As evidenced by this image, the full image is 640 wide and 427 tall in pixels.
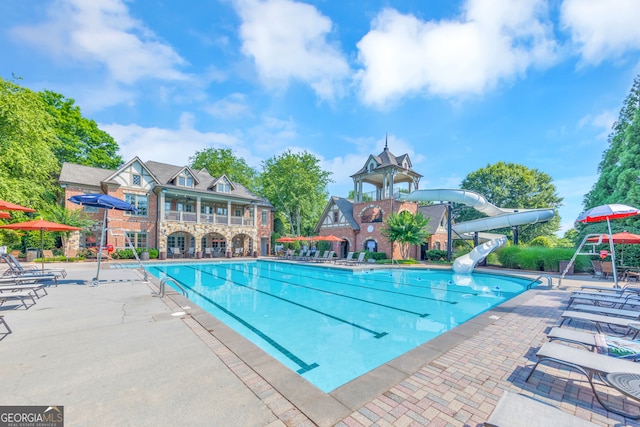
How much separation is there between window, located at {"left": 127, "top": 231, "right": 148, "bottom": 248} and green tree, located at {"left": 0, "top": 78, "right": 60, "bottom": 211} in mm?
6079

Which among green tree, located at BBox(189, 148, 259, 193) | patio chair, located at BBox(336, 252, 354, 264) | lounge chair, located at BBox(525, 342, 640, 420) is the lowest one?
patio chair, located at BBox(336, 252, 354, 264)

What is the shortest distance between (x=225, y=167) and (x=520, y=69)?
3453cm

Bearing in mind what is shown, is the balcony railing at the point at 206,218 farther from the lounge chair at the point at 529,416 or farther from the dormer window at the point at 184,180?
the lounge chair at the point at 529,416

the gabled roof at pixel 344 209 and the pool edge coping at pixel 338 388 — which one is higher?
the gabled roof at pixel 344 209

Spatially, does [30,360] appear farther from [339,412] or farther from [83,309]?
[339,412]

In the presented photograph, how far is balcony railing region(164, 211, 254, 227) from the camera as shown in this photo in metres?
23.8

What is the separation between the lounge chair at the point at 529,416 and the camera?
1.85 metres

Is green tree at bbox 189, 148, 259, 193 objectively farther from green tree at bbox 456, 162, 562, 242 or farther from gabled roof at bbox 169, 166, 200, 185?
green tree at bbox 456, 162, 562, 242

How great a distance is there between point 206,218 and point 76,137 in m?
16.7

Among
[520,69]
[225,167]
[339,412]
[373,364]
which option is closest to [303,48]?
[520,69]

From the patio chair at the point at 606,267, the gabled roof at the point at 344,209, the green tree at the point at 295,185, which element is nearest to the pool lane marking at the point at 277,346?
the patio chair at the point at 606,267

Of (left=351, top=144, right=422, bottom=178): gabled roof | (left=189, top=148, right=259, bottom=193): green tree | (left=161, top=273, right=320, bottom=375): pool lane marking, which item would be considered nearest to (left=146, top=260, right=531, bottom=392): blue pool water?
(left=161, top=273, right=320, bottom=375): pool lane marking

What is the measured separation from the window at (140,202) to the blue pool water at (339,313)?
13848mm

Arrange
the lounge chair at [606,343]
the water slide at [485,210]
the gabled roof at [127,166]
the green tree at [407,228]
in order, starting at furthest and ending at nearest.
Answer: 1. the gabled roof at [127,166]
2. the green tree at [407,228]
3. the water slide at [485,210]
4. the lounge chair at [606,343]
